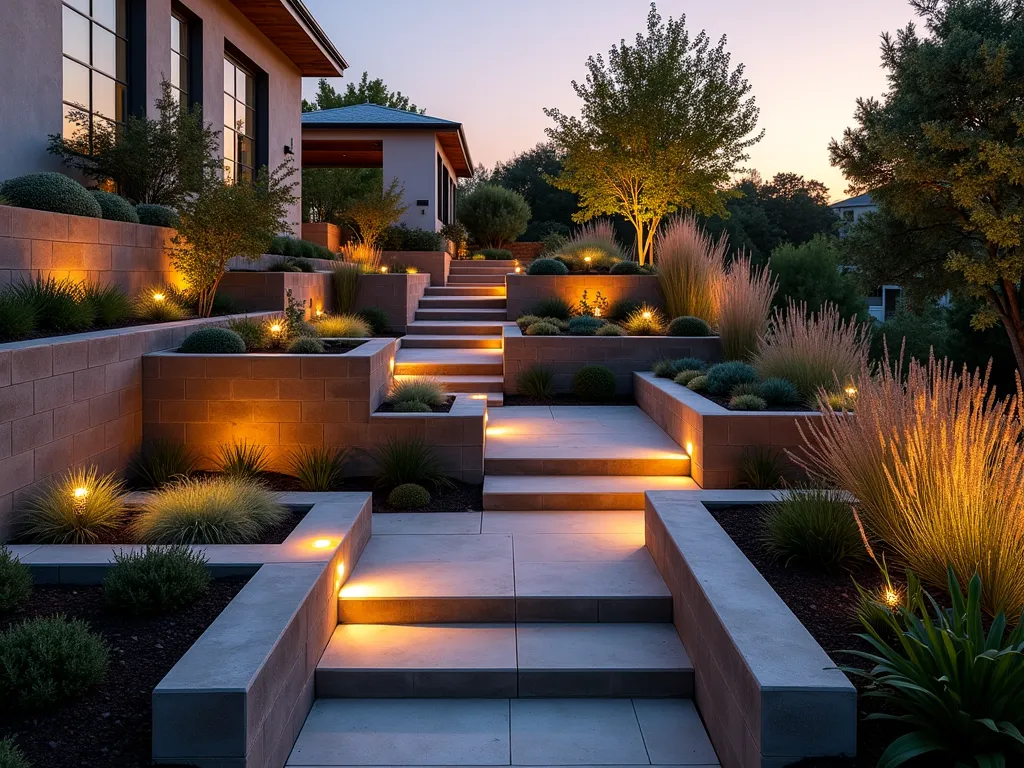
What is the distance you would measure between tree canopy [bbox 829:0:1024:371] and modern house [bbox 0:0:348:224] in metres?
9.64

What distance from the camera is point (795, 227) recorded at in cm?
4278

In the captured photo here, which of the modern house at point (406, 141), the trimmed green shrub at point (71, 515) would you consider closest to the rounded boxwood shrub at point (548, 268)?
the modern house at point (406, 141)

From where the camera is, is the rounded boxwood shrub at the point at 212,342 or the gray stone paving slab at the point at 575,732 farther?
the rounded boxwood shrub at the point at 212,342

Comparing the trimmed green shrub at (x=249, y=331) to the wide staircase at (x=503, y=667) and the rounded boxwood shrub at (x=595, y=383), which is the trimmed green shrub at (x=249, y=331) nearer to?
the wide staircase at (x=503, y=667)

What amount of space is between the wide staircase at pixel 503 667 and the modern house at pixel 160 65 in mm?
5677

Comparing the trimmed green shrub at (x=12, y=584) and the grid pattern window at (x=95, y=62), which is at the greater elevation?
the grid pattern window at (x=95, y=62)

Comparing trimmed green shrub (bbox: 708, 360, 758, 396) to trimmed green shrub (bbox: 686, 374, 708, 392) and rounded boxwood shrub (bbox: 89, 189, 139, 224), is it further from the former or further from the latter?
rounded boxwood shrub (bbox: 89, 189, 139, 224)

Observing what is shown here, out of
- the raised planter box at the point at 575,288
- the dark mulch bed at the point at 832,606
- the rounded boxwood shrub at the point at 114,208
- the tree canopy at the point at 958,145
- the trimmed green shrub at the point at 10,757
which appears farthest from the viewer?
the tree canopy at the point at 958,145

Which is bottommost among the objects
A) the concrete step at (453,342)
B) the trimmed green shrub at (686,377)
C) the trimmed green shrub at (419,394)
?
the trimmed green shrub at (419,394)

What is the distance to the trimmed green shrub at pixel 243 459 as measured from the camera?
6225mm

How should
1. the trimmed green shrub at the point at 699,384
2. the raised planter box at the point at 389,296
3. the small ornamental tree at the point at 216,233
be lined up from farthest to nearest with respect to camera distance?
the raised planter box at the point at 389,296 → the small ornamental tree at the point at 216,233 → the trimmed green shrub at the point at 699,384

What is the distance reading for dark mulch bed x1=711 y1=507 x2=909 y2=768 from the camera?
2738 millimetres

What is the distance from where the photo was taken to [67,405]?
5062 mm

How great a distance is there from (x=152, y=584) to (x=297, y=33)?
42.3ft
